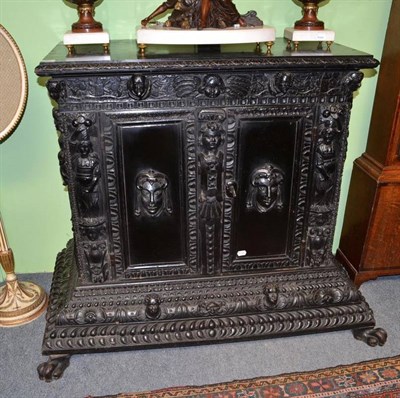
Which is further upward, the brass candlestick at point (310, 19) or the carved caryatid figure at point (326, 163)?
the brass candlestick at point (310, 19)

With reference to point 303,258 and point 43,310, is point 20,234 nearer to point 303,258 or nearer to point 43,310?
point 43,310

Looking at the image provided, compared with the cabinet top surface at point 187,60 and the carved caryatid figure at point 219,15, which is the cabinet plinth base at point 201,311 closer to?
the cabinet top surface at point 187,60

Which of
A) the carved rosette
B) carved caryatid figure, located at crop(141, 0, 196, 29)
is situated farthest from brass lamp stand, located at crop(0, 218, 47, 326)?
carved caryatid figure, located at crop(141, 0, 196, 29)

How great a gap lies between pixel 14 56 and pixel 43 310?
1192mm

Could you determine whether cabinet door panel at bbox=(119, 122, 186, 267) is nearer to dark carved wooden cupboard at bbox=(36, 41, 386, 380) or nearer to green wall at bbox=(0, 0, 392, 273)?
dark carved wooden cupboard at bbox=(36, 41, 386, 380)

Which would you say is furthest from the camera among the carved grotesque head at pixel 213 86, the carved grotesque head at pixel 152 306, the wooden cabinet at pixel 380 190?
the wooden cabinet at pixel 380 190

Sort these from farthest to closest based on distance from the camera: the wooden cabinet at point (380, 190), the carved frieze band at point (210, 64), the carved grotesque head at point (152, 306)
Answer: the wooden cabinet at point (380, 190), the carved grotesque head at point (152, 306), the carved frieze band at point (210, 64)

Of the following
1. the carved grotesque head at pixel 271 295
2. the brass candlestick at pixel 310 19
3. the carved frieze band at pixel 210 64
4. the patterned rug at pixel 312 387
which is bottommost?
the patterned rug at pixel 312 387

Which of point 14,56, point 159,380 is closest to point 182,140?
point 14,56

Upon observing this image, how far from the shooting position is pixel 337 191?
1.85 m

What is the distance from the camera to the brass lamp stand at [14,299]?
2061 millimetres

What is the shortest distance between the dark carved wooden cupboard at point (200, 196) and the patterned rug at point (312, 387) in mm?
192

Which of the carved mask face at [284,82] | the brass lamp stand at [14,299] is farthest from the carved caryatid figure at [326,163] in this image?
the brass lamp stand at [14,299]

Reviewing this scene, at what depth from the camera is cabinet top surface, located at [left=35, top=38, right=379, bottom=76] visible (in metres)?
1.48
